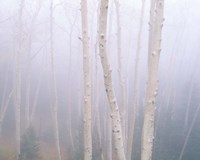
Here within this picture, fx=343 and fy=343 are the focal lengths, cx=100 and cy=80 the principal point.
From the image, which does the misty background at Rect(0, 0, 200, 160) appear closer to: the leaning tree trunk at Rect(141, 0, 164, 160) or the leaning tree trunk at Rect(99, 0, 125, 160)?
the leaning tree trunk at Rect(141, 0, 164, 160)

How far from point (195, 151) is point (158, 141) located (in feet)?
6.77

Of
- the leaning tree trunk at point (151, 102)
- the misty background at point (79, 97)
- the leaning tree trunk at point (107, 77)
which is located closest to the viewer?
the leaning tree trunk at point (107, 77)

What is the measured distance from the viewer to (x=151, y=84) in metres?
3.66

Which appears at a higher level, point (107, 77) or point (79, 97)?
point (107, 77)

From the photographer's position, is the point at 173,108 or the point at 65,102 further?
the point at 65,102

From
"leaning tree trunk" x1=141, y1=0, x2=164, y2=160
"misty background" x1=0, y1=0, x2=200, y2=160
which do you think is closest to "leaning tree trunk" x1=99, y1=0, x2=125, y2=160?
"leaning tree trunk" x1=141, y1=0, x2=164, y2=160

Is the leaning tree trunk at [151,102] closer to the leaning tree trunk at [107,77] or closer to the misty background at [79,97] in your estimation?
the leaning tree trunk at [107,77]

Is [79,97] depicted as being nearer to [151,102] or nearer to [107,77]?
[151,102]

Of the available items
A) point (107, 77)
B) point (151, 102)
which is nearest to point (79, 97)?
point (151, 102)

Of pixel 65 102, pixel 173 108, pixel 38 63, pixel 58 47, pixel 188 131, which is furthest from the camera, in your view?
pixel 58 47

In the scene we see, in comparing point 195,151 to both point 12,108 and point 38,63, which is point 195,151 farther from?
point 38,63

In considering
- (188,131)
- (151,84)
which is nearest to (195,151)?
(188,131)

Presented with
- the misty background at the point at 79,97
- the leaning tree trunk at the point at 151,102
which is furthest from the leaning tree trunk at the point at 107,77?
the misty background at the point at 79,97

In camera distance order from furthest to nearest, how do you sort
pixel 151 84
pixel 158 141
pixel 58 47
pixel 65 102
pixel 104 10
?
pixel 58 47, pixel 65 102, pixel 158 141, pixel 151 84, pixel 104 10
